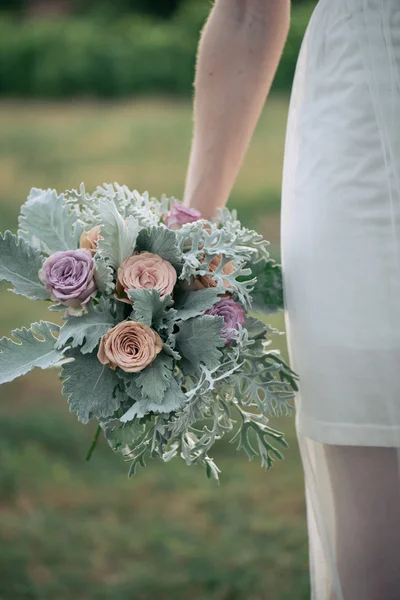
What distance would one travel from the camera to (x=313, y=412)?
1.47 meters

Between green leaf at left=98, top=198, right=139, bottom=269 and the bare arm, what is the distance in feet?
0.74

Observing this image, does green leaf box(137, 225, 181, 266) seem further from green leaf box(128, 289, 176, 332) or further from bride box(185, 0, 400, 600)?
bride box(185, 0, 400, 600)

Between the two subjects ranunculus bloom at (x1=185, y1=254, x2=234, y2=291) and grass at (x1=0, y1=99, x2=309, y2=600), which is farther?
grass at (x1=0, y1=99, x2=309, y2=600)

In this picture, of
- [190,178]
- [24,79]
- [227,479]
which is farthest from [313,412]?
[24,79]

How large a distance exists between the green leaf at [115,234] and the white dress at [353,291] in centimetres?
26

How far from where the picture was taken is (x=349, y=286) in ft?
4.59

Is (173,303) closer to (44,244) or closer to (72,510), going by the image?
(44,244)

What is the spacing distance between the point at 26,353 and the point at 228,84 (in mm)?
588

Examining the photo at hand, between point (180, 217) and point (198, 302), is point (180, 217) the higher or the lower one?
the higher one

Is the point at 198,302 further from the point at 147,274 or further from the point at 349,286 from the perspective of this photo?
the point at 349,286

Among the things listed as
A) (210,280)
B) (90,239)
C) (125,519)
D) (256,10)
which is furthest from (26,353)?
(125,519)

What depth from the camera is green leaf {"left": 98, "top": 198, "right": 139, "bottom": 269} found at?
4.71 ft

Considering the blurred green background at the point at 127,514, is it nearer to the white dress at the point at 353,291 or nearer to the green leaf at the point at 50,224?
the white dress at the point at 353,291

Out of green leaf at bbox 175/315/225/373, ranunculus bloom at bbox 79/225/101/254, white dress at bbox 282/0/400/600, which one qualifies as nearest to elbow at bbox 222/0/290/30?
white dress at bbox 282/0/400/600
